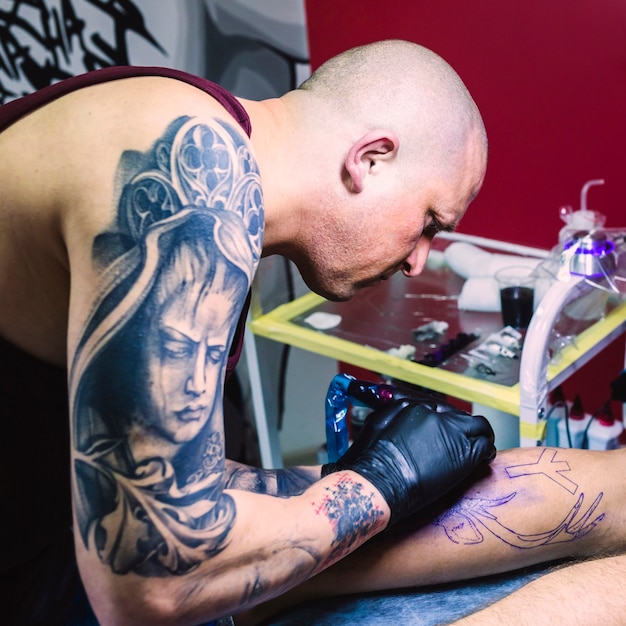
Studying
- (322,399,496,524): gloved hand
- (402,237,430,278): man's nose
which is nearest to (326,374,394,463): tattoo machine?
(322,399,496,524): gloved hand

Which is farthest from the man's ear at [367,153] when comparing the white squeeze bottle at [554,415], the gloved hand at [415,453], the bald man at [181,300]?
the white squeeze bottle at [554,415]

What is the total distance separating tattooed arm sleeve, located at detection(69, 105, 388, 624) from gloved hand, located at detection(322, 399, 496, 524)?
0.77 feet

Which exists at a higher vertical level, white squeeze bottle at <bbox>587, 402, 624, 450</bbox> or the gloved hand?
the gloved hand

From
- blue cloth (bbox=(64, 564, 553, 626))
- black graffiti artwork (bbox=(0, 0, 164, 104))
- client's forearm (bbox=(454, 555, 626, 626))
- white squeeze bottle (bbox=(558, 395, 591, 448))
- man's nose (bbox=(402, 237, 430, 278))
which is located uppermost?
black graffiti artwork (bbox=(0, 0, 164, 104))

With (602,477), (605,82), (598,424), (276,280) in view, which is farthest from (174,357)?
(276,280)

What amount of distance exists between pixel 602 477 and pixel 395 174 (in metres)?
0.53

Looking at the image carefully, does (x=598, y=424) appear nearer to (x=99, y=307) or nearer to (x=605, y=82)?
(x=605, y=82)

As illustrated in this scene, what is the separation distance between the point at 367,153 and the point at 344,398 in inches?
15.9

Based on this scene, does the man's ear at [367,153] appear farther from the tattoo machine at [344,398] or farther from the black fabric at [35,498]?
the black fabric at [35,498]

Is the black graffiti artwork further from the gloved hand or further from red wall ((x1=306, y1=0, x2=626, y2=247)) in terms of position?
the gloved hand

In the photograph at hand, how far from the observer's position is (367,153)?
1020 millimetres

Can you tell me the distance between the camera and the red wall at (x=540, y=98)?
1724 millimetres

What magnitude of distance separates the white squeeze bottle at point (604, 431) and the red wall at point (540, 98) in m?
0.32

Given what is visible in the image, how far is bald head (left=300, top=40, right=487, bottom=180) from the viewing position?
1.01m
